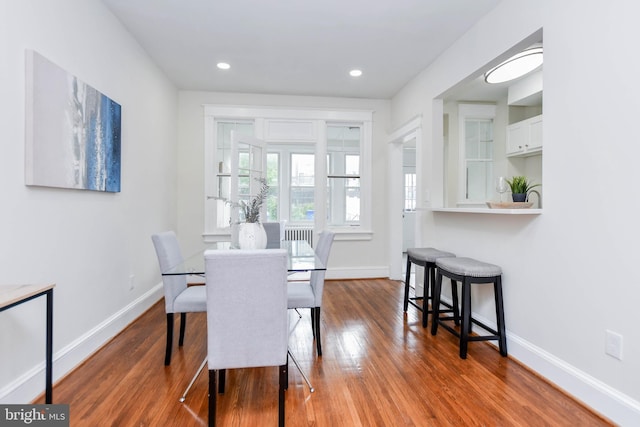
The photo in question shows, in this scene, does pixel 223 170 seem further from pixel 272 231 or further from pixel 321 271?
pixel 321 271

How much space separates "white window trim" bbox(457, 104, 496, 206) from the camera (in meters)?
4.62

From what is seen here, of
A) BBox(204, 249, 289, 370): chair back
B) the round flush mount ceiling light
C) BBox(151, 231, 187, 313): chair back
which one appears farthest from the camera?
the round flush mount ceiling light

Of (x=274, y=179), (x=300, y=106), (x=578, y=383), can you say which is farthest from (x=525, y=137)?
(x=274, y=179)

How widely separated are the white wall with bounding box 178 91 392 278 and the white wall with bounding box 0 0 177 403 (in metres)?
0.74

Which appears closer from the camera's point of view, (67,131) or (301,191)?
(67,131)

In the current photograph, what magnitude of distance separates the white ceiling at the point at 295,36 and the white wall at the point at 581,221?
628 mm

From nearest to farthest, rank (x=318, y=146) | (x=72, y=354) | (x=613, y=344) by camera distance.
→ 1. (x=613, y=344)
2. (x=72, y=354)
3. (x=318, y=146)

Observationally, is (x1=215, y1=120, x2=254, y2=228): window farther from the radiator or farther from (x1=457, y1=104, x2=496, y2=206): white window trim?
(x1=457, y1=104, x2=496, y2=206): white window trim

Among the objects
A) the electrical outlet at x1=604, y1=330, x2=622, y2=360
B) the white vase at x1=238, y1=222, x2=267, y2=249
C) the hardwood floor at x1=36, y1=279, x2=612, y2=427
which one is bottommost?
the hardwood floor at x1=36, y1=279, x2=612, y2=427

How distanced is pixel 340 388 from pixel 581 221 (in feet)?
5.64

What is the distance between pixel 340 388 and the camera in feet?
6.46

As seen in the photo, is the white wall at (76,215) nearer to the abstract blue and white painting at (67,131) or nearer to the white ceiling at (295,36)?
the abstract blue and white painting at (67,131)

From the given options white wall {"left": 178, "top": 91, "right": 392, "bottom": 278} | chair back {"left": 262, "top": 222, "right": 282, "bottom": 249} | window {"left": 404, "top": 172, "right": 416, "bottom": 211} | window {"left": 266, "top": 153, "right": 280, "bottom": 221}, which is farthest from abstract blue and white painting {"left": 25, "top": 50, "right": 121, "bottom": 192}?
window {"left": 404, "top": 172, "right": 416, "bottom": 211}

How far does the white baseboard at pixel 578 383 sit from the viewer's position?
5.29 feet
